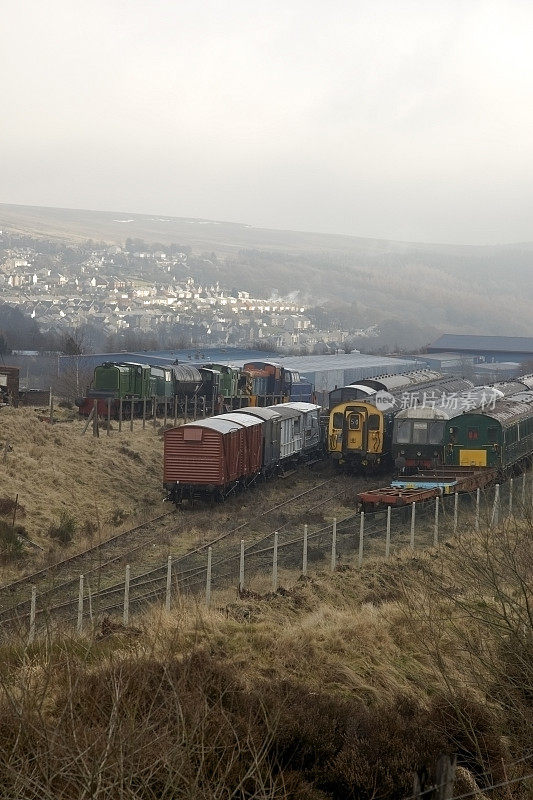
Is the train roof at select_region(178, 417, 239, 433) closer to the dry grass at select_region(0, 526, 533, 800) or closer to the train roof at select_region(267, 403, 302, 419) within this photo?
the train roof at select_region(267, 403, 302, 419)

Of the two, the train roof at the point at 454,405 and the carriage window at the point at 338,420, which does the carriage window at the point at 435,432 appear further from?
the carriage window at the point at 338,420

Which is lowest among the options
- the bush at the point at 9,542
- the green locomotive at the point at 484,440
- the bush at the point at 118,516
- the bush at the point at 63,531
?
the bush at the point at 118,516

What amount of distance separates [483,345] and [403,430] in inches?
3528

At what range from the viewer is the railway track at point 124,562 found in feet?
70.9

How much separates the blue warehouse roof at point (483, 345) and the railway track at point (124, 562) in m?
88.5

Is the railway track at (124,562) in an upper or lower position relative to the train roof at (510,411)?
lower

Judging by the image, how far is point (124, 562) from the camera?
2667 cm

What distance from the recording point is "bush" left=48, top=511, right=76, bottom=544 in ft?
99.9

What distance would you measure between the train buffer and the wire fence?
1.02 metres

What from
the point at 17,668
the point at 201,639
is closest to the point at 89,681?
the point at 17,668

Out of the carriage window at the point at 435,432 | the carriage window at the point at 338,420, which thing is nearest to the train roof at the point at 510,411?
the carriage window at the point at 435,432

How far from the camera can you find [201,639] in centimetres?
1609

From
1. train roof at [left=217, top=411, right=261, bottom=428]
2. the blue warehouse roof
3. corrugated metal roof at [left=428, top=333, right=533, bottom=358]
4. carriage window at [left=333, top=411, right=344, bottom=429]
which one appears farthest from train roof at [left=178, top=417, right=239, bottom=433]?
corrugated metal roof at [left=428, top=333, right=533, bottom=358]

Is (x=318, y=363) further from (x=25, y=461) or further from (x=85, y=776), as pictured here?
(x=85, y=776)
